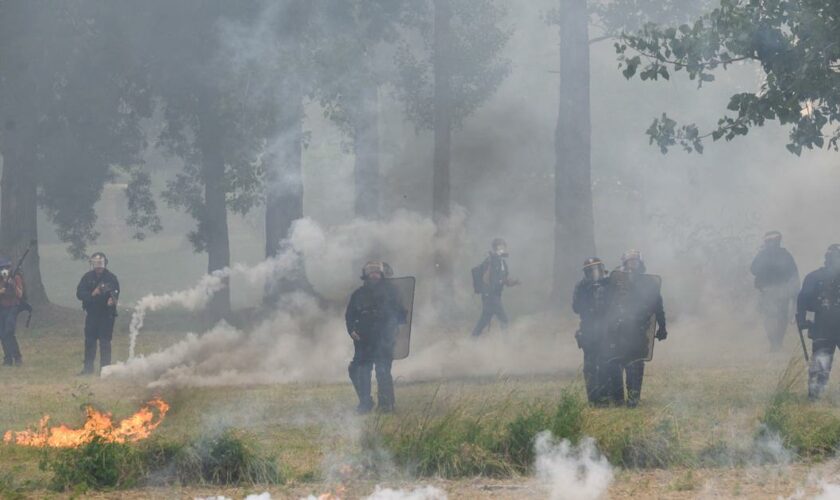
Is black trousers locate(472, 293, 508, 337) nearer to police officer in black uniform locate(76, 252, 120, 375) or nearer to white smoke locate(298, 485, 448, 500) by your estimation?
police officer in black uniform locate(76, 252, 120, 375)

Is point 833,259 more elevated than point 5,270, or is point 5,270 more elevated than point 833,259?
point 5,270

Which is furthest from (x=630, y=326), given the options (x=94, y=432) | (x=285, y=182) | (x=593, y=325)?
(x=285, y=182)

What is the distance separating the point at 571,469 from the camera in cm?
1022

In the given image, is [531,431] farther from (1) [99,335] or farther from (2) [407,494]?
(1) [99,335]

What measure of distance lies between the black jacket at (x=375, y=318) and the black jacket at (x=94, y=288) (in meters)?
5.62

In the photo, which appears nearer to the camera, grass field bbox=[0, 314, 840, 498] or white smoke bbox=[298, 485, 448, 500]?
white smoke bbox=[298, 485, 448, 500]

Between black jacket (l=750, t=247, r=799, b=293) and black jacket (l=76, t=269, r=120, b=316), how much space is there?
373 inches

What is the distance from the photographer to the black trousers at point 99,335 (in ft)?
63.3

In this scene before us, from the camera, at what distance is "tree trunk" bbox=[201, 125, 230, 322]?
26344 millimetres

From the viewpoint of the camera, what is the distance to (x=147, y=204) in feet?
101

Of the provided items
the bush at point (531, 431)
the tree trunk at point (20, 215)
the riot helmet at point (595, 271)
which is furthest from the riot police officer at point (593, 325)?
the tree trunk at point (20, 215)

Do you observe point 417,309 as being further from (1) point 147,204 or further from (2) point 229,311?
(1) point 147,204

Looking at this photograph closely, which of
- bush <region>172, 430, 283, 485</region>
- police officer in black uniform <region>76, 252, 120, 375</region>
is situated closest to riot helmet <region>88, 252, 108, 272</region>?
police officer in black uniform <region>76, 252, 120, 375</region>

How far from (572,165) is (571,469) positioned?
16.5m
